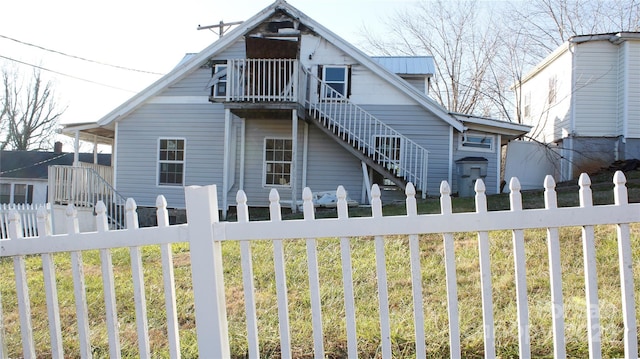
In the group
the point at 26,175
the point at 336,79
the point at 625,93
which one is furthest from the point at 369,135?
the point at 26,175

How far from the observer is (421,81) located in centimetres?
1568

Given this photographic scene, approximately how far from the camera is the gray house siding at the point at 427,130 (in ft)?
43.5

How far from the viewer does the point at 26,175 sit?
25828mm

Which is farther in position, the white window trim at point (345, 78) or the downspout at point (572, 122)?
the downspout at point (572, 122)

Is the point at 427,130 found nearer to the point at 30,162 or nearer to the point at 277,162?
the point at 277,162

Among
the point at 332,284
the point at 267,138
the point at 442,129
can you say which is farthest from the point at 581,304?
the point at 267,138

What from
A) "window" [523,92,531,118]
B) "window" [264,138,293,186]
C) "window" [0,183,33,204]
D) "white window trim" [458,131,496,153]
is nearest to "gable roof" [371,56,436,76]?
"white window trim" [458,131,496,153]

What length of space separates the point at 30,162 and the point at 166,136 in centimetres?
1703

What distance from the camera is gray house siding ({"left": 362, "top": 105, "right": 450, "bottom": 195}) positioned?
522 inches

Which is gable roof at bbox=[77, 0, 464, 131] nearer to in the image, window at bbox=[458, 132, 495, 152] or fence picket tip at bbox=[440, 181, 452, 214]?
window at bbox=[458, 132, 495, 152]

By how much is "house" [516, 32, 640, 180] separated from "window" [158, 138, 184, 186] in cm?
1190

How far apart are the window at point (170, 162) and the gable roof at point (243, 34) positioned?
147 cm

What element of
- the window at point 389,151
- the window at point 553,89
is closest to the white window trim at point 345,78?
the window at point 389,151

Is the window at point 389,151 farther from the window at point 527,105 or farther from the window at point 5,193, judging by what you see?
the window at point 5,193
